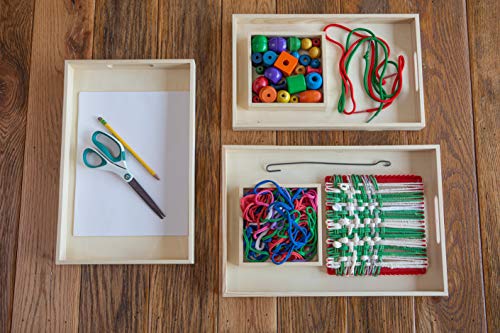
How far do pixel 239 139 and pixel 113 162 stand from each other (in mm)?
261

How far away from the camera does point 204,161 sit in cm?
93

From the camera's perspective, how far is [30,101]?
956mm

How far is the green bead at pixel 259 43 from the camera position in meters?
0.90

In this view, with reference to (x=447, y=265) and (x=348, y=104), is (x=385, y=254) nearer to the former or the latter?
(x=447, y=265)

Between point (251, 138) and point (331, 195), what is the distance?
20 centimetres

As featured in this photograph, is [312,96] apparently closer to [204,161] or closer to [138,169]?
[204,161]

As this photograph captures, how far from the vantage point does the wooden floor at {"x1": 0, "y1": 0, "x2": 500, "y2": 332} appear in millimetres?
893

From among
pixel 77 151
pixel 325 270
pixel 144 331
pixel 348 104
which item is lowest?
pixel 144 331

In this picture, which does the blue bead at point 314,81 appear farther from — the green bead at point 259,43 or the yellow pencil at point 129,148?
the yellow pencil at point 129,148

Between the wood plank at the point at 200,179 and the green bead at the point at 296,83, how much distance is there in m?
0.16

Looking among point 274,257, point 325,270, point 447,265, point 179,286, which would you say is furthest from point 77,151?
point 447,265

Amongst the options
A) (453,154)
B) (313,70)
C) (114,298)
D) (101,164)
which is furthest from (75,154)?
(453,154)

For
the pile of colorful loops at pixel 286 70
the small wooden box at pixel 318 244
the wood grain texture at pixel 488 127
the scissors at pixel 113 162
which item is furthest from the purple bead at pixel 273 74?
the wood grain texture at pixel 488 127

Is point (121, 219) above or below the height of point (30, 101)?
below
